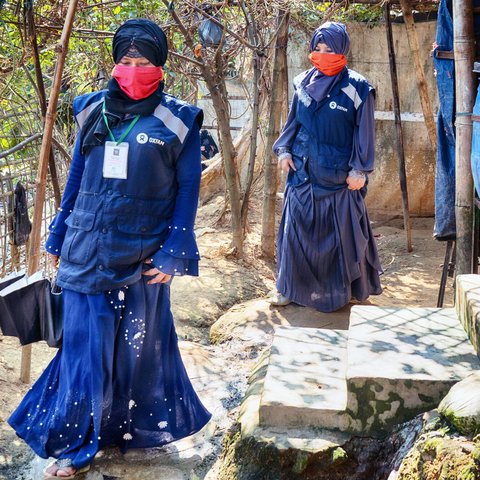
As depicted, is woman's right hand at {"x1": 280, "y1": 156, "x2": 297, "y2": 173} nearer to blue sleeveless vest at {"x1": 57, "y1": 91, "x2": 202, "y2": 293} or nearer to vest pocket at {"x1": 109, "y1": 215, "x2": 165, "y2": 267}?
blue sleeveless vest at {"x1": 57, "y1": 91, "x2": 202, "y2": 293}

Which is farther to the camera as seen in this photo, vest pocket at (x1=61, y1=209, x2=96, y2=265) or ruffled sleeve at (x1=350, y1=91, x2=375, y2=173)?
ruffled sleeve at (x1=350, y1=91, x2=375, y2=173)

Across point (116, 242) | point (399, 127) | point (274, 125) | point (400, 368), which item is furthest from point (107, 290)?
point (399, 127)

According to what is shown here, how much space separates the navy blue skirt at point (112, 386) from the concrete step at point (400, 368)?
2.84ft

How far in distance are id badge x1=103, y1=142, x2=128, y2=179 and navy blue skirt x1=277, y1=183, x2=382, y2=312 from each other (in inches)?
91.4

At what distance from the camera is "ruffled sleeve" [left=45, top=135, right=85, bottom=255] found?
3.61 metres

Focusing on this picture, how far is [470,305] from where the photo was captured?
3455 millimetres

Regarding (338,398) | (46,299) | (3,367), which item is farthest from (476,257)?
(3,367)

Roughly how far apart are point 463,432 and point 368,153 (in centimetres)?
293

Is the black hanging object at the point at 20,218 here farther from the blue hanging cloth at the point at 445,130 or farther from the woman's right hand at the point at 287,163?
the blue hanging cloth at the point at 445,130

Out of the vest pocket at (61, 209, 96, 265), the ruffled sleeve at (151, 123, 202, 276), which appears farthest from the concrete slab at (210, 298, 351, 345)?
the vest pocket at (61, 209, 96, 265)

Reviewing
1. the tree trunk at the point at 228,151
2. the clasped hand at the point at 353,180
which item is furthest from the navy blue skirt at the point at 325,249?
the tree trunk at the point at 228,151

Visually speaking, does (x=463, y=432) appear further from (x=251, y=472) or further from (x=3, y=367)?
(x=3, y=367)

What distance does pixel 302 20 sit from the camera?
7.36m

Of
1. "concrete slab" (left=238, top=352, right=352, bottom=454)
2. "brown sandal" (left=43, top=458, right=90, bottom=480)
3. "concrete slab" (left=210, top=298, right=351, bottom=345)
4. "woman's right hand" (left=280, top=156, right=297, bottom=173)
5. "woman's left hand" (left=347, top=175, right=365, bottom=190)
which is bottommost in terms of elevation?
"brown sandal" (left=43, top=458, right=90, bottom=480)
